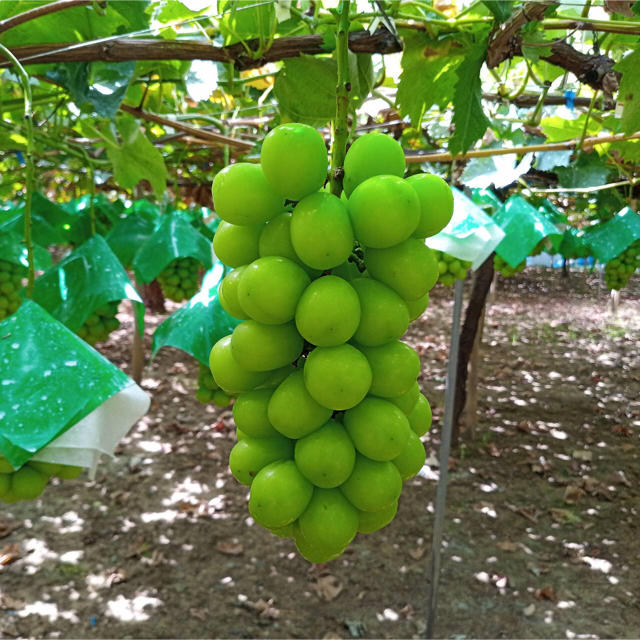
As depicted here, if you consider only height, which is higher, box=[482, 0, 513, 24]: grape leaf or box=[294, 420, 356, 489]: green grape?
box=[482, 0, 513, 24]: grape leaf

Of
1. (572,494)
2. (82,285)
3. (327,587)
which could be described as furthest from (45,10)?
(572,494)

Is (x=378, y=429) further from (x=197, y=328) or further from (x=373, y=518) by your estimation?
(x=197, y=328)

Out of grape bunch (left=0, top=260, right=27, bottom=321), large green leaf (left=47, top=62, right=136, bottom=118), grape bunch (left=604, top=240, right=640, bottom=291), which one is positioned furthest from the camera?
grape bunch (left=604, top=240, right=640, bottom=291)

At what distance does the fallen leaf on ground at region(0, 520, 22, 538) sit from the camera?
3535 mm

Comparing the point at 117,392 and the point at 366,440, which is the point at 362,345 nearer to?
the point at 366,440

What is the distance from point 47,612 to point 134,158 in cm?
239

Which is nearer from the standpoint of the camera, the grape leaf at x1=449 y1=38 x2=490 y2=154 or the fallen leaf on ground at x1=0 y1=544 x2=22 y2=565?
the grape leaf at x1=449 y1=38 x2=490 y2=154

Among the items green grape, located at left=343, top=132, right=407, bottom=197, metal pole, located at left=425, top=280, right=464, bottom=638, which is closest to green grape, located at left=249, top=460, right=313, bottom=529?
green grape, located at left=343, top=132, right=407, bottom=197

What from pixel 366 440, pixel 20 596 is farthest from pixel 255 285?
pixel 20 596

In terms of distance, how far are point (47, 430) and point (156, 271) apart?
1392 millimetres

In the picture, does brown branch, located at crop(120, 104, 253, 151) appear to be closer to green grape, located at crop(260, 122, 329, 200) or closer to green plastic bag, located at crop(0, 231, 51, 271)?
green plastic bag, located at crop(0, 231, 51, 271)

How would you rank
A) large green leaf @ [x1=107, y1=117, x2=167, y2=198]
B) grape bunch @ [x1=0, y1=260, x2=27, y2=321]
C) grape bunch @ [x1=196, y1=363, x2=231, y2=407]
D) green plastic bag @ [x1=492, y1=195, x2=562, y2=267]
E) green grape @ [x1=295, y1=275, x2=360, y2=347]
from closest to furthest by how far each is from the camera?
1. green grape @ [x1=295, y1=275, x2=360, y2=347]
2. grape bunch @ [x1=196, y1=363, x2=231, y2=407]
3. grape bunch @ [x1=0, y1=260, x2=27, y2=321]
4. large green leaf @ [x1=107, y1=117, x2=167, y2=198]
5. green plastic bag @ [x1=492, y1=195, x2=562, y2=267]

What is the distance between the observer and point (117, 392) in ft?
2.71

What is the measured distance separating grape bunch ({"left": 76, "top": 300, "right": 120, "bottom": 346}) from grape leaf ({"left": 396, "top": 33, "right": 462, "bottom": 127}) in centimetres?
101
